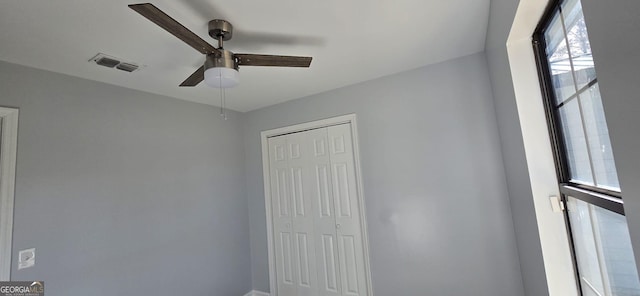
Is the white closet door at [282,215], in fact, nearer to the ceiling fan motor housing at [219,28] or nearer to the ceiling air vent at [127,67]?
the ceiling air vent at [127,67]

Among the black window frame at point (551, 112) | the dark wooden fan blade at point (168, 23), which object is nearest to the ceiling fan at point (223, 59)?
the dark wooden fan blade at point (168, 23)

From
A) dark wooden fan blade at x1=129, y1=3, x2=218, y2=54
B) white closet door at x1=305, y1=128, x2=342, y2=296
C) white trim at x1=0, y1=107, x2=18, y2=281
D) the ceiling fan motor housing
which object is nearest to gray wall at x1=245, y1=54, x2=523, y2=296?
white closet door at x1=305, y1=128, x2=342, y2=296

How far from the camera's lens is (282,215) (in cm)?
327

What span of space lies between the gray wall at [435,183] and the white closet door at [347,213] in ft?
0.48

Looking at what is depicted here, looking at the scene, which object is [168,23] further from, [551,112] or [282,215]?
[282,215]

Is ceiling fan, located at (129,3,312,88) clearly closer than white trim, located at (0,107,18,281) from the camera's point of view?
Yes

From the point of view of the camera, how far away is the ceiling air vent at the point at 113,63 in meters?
1.89

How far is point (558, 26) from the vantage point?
1083 mm

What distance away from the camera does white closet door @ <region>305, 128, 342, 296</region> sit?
290cm

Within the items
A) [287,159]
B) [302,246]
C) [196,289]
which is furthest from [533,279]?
[196,289]

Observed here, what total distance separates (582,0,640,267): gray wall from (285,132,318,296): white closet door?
2.61 m

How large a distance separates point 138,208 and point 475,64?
127 inches

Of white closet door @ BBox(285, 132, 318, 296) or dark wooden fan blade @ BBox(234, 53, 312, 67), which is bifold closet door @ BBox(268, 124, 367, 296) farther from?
dark wooden fan blade @ BBox(234, 53, 312, 67)

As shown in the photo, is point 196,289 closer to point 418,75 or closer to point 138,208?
point 138,208
